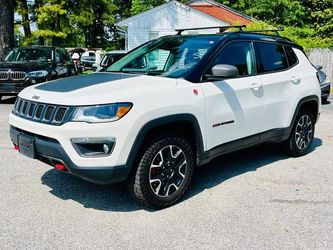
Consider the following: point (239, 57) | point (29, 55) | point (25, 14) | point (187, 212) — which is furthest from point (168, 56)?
point (25, 14)

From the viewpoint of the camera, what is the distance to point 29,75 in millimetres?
10969

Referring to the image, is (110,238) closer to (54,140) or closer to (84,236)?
(84,236)

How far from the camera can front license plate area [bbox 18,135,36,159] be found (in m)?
3.91

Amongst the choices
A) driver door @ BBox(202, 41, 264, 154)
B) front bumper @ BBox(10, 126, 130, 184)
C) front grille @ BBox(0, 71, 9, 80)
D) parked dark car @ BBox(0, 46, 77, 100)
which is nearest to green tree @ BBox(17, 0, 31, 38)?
parked dark car @ BBox(0, 46, 77, 100)

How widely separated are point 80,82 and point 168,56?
3.93 ft

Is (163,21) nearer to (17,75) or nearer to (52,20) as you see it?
(52,20)

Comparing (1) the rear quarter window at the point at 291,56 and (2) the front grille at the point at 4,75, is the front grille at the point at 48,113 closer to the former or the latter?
(1) the rear quarter window at the point at 291,56

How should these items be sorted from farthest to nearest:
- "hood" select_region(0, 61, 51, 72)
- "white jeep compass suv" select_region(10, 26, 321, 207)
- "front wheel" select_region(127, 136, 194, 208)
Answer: "hood" select_region(0, 61, 51, 72), "front wheel" select_region(127, 136, 194, 208), "white jeep compass suv" select_region(10, 26, 321, 207)

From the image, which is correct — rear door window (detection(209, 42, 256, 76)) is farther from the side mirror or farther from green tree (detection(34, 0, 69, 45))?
green tree (detection(34, 0, 69, 45))

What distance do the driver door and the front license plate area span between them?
5.91 ft

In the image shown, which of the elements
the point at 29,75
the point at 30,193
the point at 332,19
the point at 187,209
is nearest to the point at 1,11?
the point at 29,75

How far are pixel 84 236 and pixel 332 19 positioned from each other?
83.2ft

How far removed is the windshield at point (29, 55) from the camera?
12.1m

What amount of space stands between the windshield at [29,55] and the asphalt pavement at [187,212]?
710cm
